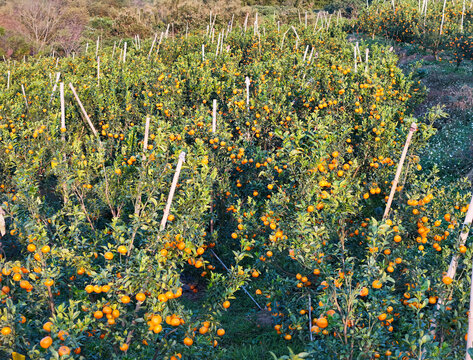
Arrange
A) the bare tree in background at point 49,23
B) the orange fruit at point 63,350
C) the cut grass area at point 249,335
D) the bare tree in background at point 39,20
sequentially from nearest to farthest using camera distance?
the orange fruit at point 63,350, the cut grass area at point 249,335, the bare tree in background at point 49,23, the bare tree in background at point 39,20

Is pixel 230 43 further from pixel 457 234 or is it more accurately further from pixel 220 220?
pixel 457 234

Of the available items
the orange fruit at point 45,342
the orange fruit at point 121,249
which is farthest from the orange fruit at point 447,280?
the orange fruit at point 45,342

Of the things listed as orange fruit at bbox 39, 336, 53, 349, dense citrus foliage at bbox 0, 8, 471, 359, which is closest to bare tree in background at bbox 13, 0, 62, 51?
dense citrus foliage at bbox 0, 8, 471, 359

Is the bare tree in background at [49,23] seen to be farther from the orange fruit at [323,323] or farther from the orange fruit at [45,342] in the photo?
the orange fruit at [323,323]

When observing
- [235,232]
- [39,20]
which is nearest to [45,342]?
[235,232]

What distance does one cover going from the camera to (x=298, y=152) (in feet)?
12.0

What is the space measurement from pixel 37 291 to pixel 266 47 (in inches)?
429

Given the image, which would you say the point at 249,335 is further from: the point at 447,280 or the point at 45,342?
the point at 45,342

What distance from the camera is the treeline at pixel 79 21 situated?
822 inches

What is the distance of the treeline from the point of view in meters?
20.9

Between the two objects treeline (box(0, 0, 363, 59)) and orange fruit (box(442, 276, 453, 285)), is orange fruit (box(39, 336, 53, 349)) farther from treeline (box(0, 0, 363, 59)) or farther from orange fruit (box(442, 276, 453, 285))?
treeline (box(0, 0, 363, 59))

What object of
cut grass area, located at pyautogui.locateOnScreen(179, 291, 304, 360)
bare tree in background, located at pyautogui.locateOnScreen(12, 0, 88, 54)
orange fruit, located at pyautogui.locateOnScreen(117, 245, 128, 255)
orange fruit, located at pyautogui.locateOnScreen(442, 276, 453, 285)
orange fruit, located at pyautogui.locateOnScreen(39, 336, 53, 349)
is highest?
bare tree in background, located at pyautogui.locateOnScreen(12, 0, 88, 54)

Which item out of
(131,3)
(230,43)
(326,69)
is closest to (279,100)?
(326,69)

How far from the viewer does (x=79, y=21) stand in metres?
24.6
